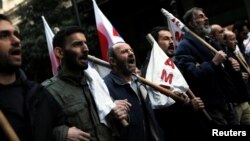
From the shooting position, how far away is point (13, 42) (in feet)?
8.70

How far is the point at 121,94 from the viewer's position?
381 cm

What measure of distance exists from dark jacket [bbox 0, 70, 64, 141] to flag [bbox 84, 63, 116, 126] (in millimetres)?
656

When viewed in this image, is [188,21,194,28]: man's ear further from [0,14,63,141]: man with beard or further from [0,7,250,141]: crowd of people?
[0,14,63,141]: man with beard

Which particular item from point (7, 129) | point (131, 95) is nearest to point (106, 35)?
point (131, 95)

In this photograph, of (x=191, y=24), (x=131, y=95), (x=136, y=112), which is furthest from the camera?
(x=191, y=24)

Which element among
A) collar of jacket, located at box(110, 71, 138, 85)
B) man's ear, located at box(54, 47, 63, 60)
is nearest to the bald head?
collar of jacket, located at box(110, 71, 138, 85)

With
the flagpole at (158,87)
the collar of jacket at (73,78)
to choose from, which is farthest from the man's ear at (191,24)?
the collar of jacket at (73,78)

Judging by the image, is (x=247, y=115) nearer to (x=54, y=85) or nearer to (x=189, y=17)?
(x=189, y=17)

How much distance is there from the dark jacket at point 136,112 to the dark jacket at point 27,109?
3.30 ft

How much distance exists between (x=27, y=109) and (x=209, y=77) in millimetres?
2584

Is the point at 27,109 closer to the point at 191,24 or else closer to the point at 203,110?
the point at 203,110

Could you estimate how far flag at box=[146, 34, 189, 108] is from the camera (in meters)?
4.36

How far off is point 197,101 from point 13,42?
91.4 inches

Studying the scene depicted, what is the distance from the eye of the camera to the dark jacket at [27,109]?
2434 mm
